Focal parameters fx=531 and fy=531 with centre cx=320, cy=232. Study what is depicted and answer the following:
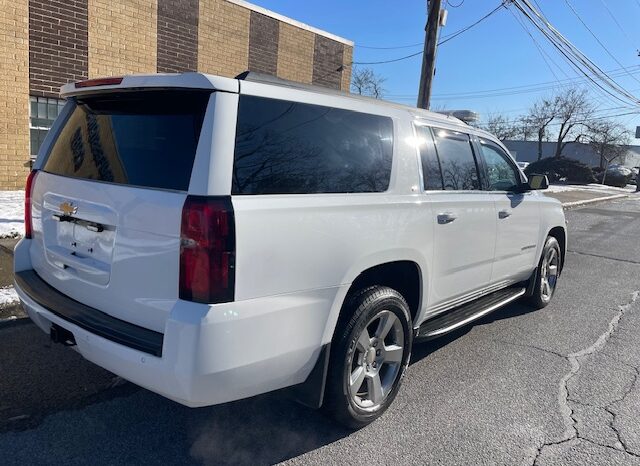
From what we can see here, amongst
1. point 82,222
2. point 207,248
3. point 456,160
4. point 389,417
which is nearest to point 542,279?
point 456,160

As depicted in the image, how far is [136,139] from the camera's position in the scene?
2.72 m

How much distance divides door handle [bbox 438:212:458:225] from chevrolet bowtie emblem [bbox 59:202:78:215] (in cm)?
230

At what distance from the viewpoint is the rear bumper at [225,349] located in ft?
7.58

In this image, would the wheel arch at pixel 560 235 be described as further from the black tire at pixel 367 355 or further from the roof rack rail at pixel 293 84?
the black tire at pixel 367 355

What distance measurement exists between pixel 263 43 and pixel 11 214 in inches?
362

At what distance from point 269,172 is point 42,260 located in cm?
167

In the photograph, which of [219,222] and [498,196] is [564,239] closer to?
[498,196]

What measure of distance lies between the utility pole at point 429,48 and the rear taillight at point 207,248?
10.0 metres

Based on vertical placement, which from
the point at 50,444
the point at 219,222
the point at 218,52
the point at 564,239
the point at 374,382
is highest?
the point at 218,52

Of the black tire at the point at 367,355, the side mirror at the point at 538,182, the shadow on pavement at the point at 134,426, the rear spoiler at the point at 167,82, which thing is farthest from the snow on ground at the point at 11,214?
the side mirror at the point at 538,182

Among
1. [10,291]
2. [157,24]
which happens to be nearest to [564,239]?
[10,291]

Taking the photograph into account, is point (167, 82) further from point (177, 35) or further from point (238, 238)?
point (177, 35)

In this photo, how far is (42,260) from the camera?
10.7ft

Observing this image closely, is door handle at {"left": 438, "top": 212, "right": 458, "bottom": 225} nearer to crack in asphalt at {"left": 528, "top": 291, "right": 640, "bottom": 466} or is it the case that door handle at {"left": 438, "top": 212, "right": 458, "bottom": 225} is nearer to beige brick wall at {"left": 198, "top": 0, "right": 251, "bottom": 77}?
crack in asphalt at {"left": 528, "top": 291, "right": 640, "bottom": 466}
